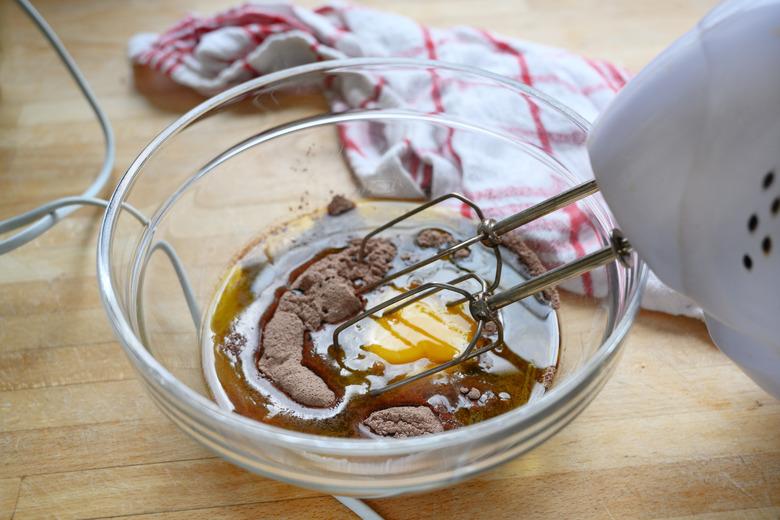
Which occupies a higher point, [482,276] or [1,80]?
[482,276]

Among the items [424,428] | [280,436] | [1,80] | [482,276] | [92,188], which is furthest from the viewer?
[1,80]

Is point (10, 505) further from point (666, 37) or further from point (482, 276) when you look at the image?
point (666, 37)

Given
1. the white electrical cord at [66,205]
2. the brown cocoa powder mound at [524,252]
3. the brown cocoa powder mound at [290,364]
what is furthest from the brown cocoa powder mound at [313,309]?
the white electrical cord at [66,205]

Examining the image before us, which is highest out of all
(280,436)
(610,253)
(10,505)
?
(610,253)

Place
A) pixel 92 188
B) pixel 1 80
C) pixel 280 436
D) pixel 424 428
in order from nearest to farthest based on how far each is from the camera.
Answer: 1. pixel 280 436
2. pixel 424 428
3. pixel 92 188
4. pixel 1 80

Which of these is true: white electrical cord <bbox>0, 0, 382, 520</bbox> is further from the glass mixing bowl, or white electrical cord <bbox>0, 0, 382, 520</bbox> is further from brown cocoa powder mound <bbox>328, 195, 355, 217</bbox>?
brown cocoa powder mound <bbox>328, 195, 355, 217</bbox>

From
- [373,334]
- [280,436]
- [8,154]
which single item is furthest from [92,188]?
[280,436]
